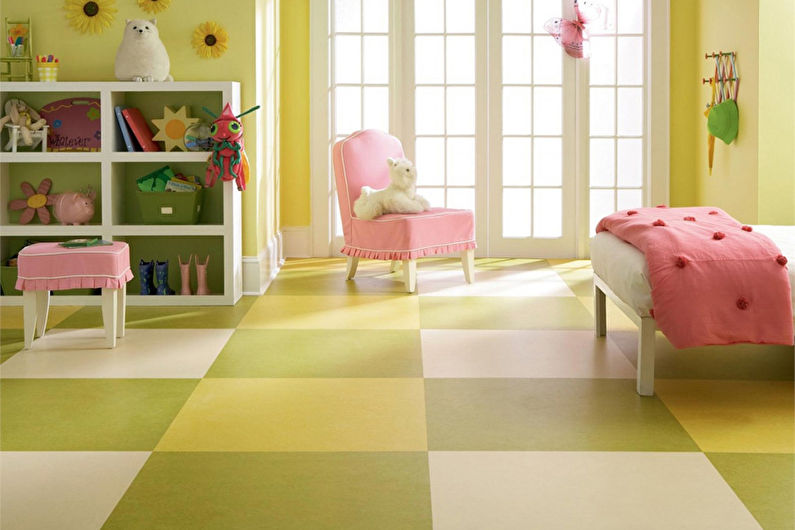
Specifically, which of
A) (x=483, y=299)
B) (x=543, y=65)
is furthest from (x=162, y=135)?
(x=543, y=65)

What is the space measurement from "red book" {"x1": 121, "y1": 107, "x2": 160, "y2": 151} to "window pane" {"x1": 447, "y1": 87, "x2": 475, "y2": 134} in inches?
98.1

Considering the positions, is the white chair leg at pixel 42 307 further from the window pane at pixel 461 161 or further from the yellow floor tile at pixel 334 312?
the window pane at pixel 461 161

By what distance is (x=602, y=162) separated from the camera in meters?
7.16

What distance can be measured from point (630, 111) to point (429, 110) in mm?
1465

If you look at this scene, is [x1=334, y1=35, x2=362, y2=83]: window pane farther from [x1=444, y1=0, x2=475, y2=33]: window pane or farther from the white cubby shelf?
the white cubby shelf

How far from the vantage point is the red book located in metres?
5.25

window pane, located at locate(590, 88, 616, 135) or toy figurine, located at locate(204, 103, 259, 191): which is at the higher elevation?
window pane, located at locate(590, 88, 616, 135)

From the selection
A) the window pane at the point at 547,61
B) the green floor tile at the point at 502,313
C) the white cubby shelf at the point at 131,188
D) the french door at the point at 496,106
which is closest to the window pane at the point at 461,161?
the french door at the point at 496,106

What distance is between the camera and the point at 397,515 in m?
2.39

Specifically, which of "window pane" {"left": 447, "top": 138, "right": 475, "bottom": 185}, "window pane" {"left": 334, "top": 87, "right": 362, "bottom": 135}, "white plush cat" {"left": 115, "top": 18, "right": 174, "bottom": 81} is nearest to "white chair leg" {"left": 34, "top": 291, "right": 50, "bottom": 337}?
"white plush cat" {"left": 115, "top": 18, "right": 174, "bottom": 81}

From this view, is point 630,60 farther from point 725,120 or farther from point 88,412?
point 88,412

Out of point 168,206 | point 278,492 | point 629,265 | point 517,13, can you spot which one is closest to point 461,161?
point 517,13

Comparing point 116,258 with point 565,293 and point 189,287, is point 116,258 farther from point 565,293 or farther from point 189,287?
point 565,293

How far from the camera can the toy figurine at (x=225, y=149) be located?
517 centimetres
